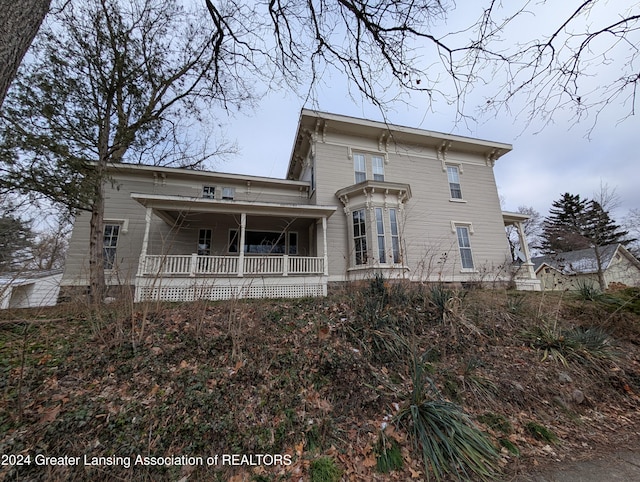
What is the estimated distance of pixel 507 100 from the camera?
2.90 meters

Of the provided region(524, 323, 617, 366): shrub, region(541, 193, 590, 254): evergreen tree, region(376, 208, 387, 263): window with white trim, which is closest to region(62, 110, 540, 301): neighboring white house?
region(376, 208, 387, 263): window with white trim

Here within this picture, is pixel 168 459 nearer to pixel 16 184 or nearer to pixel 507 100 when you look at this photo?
pixel 507 100

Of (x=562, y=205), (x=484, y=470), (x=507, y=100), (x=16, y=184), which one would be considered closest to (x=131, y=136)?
(x=16, y=184)

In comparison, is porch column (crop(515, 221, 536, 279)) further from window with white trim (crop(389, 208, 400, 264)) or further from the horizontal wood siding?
the horizontal wood siding

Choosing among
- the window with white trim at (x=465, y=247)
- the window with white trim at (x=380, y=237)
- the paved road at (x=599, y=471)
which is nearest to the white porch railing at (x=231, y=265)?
the window with white trim at (x=380, y=237)

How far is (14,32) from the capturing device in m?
1.72

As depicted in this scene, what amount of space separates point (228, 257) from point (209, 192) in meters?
4.81

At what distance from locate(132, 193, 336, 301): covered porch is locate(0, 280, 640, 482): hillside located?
274 cm

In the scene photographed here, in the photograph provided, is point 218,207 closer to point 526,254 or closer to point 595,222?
point 526,254

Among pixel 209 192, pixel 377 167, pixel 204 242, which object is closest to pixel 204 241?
pixel 204 242

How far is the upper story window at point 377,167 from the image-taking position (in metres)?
11.1

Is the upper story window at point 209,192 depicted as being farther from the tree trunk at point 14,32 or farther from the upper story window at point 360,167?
the tree trunk at point 14,32

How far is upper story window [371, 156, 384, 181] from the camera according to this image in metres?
11.1

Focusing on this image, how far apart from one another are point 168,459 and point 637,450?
4910 mm
